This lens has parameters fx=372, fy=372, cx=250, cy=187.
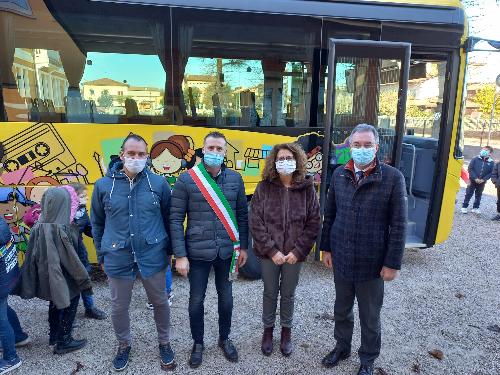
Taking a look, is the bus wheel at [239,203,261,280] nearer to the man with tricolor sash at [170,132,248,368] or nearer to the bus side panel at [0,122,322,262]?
the bus side panel at [0,122,322,262]

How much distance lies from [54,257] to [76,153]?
137 cm

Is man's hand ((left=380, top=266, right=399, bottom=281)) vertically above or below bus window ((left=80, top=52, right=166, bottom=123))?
below

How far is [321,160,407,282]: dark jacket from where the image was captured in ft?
8.46

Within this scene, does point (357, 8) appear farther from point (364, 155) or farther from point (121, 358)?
point (121, 358)

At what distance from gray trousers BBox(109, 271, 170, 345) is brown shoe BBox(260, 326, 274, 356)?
82 centimetres

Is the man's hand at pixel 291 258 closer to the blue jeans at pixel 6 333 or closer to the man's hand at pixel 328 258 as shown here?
the man's hand at pixel 328 258

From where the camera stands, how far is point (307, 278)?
15.5 ft


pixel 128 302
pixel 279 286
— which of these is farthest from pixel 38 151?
pixel 279 286

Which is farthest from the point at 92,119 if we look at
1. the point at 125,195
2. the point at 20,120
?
the point at 125,195

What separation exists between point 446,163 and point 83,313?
4.58 meters

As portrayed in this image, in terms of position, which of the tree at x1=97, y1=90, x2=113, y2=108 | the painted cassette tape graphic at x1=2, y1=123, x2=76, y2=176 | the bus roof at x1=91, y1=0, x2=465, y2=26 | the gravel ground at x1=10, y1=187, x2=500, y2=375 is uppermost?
the bus roof at x1=91, y1=0, x2=465, y2=26

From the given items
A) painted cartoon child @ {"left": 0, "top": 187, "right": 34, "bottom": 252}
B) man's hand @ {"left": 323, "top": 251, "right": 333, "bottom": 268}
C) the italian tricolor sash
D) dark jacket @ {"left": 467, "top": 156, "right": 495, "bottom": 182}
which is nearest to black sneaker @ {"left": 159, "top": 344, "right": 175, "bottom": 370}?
the italian tricolor sash

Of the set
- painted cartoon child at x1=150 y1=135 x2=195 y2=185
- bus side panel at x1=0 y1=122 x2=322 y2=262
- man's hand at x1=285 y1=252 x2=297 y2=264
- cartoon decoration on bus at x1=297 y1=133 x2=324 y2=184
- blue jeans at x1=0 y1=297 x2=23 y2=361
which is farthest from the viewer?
cartoon decoration on bus at x1=297 y1=133 x2=324 y2=184

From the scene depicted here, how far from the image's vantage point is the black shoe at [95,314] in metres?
3.72
